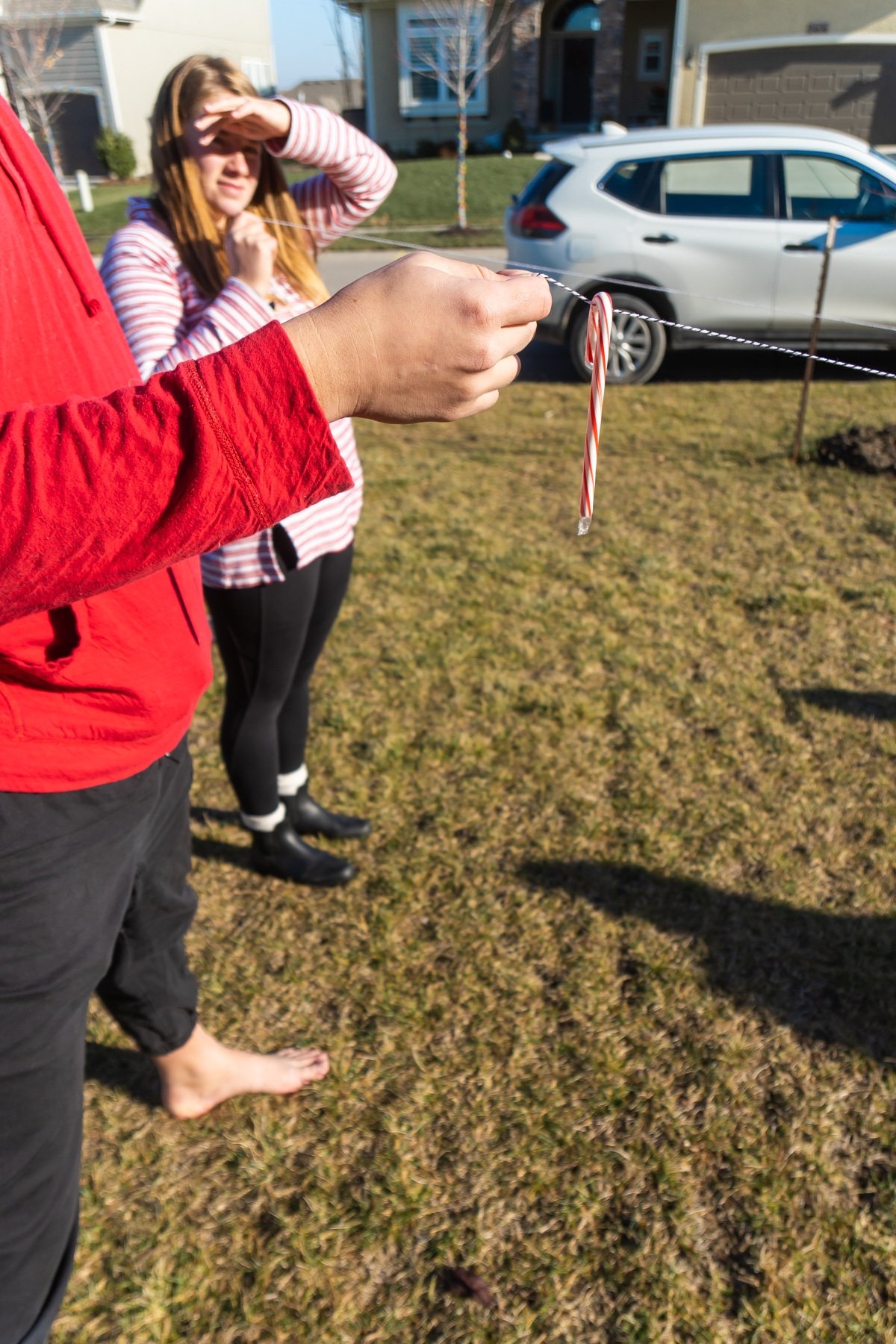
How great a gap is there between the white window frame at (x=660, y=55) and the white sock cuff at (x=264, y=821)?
2476 centimetres

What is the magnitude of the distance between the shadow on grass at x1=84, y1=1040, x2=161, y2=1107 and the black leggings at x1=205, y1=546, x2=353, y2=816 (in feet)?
2.21

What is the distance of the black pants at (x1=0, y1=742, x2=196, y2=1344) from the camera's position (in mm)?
1163

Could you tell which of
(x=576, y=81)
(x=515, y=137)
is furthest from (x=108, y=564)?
(x=576, y=81)

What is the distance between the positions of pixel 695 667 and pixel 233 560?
2256 mm

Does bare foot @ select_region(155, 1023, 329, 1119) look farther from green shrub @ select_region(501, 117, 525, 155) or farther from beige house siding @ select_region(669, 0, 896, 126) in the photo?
green shrub @ select_region(501, 117, 525, 155)

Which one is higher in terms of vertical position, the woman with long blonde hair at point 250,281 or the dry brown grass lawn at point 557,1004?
the woman with long blonde hair at point 250,281

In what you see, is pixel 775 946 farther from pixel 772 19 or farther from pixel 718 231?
pixel 772 19

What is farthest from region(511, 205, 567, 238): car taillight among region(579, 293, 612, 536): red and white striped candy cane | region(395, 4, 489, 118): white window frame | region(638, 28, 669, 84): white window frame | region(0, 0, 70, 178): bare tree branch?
region(638, 28, 669, 84): white window frame

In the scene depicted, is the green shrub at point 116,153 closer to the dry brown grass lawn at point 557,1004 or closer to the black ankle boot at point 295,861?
the dry brown grass lawn at point 557,1004

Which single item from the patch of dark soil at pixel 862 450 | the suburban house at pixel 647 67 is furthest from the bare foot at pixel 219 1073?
the suburban house at pixel 647 67

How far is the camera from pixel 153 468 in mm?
752

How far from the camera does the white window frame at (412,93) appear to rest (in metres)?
22.4

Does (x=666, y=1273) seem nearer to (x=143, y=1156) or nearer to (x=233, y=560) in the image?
(x=143, y=1156)

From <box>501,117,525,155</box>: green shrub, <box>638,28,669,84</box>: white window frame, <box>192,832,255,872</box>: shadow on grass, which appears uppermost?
<box>638,28,669,84</box>: white window frame
